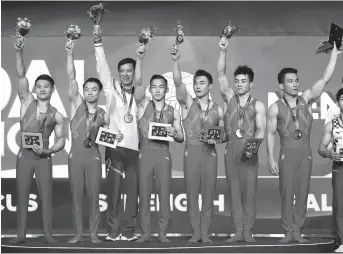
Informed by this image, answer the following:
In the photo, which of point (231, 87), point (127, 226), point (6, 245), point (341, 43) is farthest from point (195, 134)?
point (6, 245)

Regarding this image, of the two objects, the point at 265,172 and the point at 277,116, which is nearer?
the point at 277,116

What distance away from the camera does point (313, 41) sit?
6.22m

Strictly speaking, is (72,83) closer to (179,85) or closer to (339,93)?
(179,85)

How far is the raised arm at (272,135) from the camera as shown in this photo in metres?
5.51

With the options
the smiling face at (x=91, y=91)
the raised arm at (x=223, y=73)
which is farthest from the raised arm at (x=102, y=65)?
the raised arm at (x=223, y=73)

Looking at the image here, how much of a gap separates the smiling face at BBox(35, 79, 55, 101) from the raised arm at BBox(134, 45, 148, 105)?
800 mm

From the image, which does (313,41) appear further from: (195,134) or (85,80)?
(85,80)

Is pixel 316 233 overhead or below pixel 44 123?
below

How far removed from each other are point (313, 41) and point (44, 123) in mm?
2756

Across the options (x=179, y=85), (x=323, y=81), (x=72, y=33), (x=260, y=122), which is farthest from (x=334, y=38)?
(x=72, y=33)

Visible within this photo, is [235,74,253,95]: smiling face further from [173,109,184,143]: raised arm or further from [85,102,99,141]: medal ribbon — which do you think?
[85,102,99,141]: medal ribbon

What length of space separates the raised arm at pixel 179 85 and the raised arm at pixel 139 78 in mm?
283

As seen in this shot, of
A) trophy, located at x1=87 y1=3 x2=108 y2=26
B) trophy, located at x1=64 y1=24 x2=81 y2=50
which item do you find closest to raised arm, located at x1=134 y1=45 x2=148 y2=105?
trophy, located at x1=87 y1=3 x2=108 y2=26

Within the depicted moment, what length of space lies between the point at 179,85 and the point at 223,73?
0.41 metres
